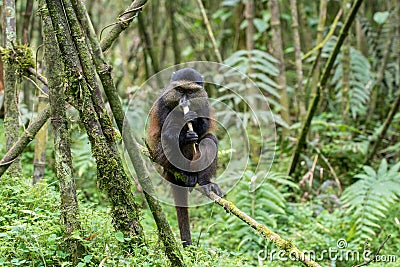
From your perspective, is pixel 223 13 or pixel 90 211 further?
pixel 223 13

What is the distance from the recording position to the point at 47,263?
3.19 meters

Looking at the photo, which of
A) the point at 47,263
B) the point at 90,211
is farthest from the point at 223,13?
the point at 47,263

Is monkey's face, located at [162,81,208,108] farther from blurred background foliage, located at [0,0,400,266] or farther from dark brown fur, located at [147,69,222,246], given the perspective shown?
blurred background foliage, located at [0,0,400,266]

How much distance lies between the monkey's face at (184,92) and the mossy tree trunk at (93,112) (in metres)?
1.13

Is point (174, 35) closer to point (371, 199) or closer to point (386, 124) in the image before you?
point (386, 124)

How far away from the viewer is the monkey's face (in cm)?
427

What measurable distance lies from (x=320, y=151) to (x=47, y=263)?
473cm

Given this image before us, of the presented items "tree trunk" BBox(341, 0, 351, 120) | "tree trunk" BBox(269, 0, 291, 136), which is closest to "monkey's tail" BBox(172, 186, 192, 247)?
"tree trunk" BBox(269, 0, 291, 136)

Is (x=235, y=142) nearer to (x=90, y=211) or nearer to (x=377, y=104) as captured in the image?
(x=377, y=104)
